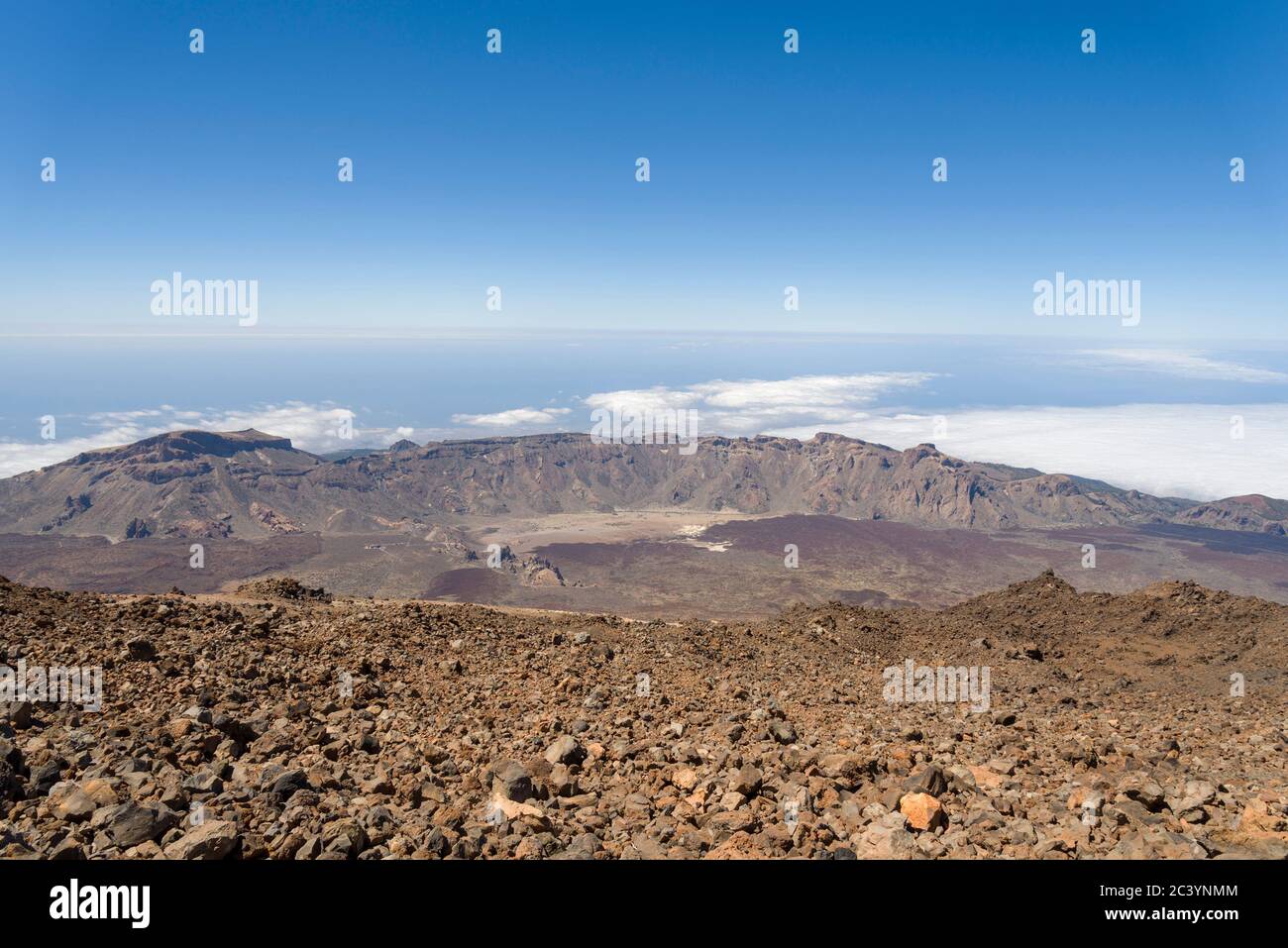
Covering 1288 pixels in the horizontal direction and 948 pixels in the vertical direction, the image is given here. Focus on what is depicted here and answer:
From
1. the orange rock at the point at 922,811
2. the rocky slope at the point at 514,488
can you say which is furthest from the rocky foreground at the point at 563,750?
the rocky slope at the point at 514,488

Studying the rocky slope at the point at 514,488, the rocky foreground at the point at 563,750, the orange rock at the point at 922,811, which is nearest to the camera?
the rocky foreground at the point at 563,750

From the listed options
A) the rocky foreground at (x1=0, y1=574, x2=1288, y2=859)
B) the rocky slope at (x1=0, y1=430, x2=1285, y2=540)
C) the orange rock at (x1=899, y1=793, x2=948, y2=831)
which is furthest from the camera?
the rocky slope at (x1=0, y1=430, x2=1285, y2=540)

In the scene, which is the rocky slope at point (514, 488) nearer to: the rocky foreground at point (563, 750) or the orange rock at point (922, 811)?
the rocky foreground at point (563, 750)

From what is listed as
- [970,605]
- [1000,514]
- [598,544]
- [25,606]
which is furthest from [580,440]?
[25,606]

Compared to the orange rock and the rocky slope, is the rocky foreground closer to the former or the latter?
the orange rock

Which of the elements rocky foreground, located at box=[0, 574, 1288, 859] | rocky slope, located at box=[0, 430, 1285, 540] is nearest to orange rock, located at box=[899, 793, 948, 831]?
rocky foreground, located at box=[0, 574, 1288, 859]

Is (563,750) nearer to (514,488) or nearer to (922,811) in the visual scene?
(922,811)
